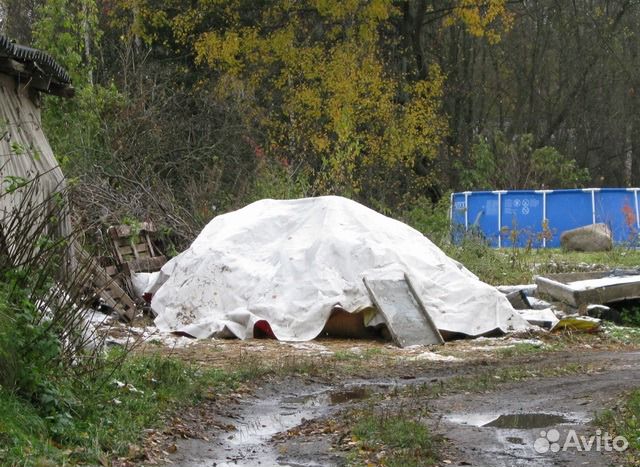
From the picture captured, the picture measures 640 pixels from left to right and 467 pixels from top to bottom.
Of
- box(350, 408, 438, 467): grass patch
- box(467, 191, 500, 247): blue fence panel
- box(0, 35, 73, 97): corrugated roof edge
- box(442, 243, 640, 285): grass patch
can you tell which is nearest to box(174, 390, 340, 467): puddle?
box(350, 408, 438, 467): grass patch

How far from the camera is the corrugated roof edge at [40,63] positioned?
12008 millimetres

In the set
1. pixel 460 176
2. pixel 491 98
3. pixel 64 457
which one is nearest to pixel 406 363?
pixel 64 457

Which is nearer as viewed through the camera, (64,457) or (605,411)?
(64,457)

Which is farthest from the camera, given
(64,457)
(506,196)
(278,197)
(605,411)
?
(506,196)

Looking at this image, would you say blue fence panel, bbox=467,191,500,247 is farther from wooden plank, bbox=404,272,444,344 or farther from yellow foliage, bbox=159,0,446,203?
wooden plank, bbox=404,272,444,344

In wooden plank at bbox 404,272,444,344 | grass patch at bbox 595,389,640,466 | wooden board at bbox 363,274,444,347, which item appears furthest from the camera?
wooden plank at bbox 404,272,444,344

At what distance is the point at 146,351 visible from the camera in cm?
1180

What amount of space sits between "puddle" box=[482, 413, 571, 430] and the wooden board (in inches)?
194

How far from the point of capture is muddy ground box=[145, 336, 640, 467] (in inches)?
278

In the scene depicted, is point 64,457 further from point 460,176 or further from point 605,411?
point 460,176

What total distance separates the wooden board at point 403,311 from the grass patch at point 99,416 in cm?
426

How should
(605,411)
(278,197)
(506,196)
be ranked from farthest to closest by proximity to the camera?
(506,196)
(278,197)
(605,411)

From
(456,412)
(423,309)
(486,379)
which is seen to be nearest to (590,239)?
(423,309)

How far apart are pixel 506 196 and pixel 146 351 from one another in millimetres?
20295
